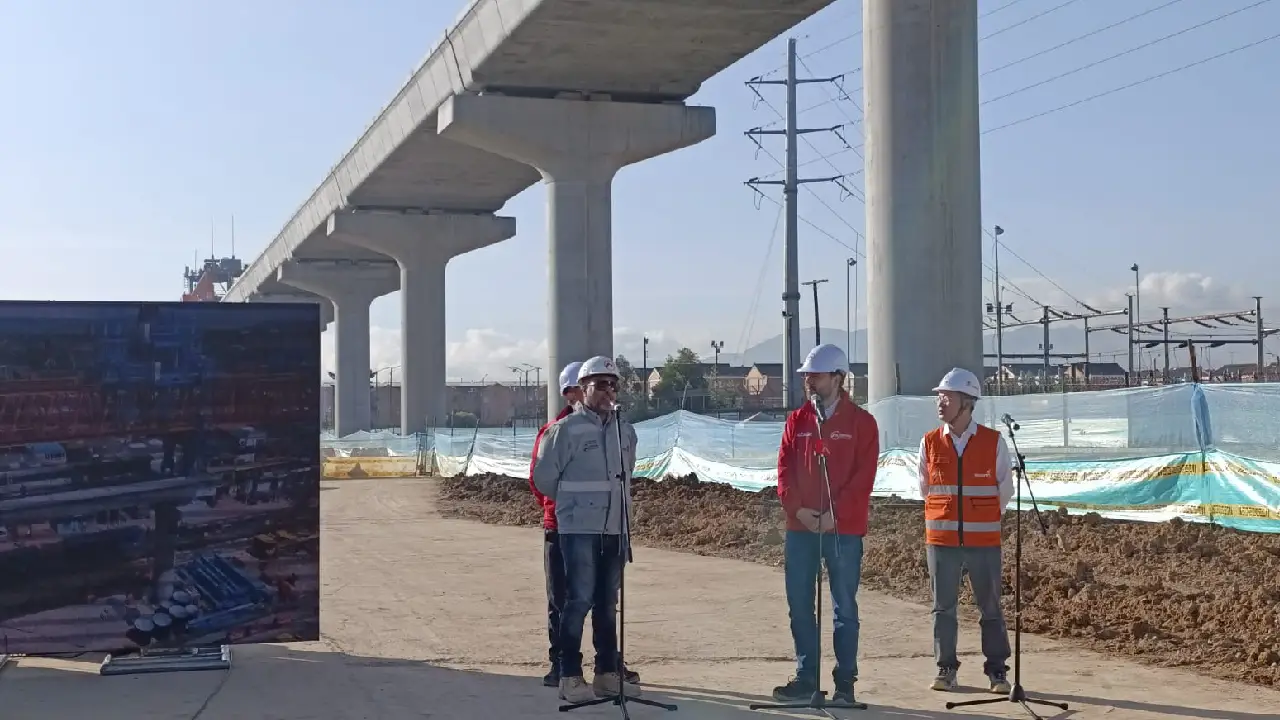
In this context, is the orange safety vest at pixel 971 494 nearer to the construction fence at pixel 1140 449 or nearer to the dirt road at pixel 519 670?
the dirt road at pixel 519 670

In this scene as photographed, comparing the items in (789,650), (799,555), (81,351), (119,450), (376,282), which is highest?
(376,282)

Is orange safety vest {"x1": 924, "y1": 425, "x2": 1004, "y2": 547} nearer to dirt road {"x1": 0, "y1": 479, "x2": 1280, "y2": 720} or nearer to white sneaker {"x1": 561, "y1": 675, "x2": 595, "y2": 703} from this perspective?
dirt road {"x1": 0, "y1": 479, "x2": 1280, "y2": 720}

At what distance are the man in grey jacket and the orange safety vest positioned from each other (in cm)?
191

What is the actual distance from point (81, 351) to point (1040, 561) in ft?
29.3

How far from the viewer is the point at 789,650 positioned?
10.8 m

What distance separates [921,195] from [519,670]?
1373cm

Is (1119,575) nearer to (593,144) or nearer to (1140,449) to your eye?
(1140,449)

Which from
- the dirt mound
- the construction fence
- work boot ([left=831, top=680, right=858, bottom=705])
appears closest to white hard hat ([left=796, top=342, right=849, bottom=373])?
work boot ([left=831, top=680, right=858, bottom=705])

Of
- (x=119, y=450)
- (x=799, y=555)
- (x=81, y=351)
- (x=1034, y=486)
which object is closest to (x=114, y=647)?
(x=119, y=450)

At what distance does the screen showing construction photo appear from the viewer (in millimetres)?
9320

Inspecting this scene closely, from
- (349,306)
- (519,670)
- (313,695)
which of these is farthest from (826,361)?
(349,306)

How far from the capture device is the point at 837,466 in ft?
28.1

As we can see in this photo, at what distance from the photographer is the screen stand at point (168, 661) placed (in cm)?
982

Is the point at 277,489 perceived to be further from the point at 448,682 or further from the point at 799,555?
the point at 799,555
